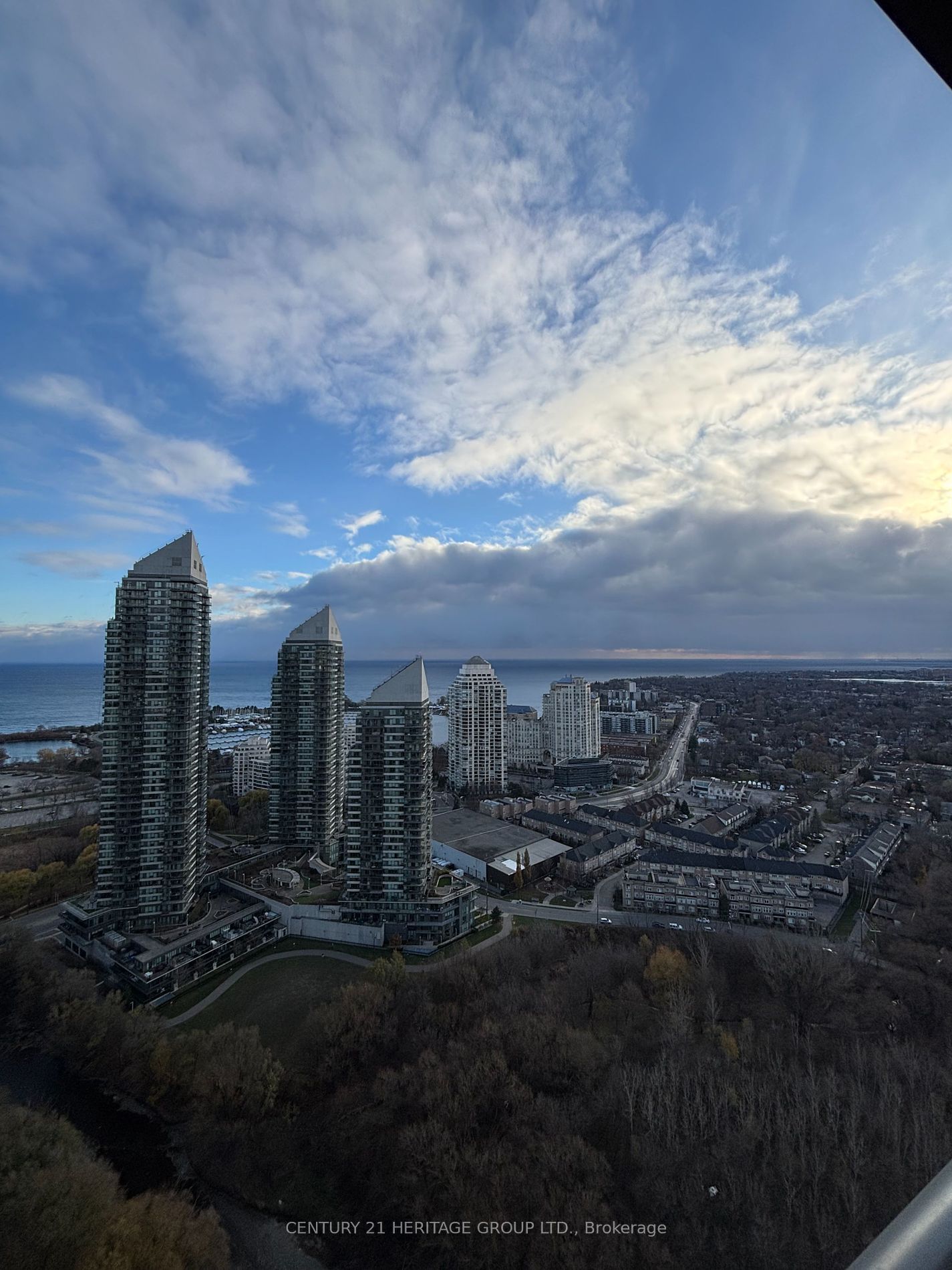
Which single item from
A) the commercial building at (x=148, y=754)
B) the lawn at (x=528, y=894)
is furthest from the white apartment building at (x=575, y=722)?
the commercial building at (x=148, y=754)

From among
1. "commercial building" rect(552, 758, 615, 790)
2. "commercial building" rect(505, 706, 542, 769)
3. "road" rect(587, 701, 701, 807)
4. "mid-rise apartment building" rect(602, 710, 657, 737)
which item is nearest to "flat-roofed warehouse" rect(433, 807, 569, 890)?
"road" rect(587, 701, 701, 807)

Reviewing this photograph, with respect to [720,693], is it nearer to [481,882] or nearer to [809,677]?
[809,677]

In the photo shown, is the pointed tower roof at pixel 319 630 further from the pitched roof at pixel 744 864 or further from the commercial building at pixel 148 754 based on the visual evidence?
the pitched roof at pixel 744 864

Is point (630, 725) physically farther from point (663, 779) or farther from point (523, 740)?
point (663, 779)

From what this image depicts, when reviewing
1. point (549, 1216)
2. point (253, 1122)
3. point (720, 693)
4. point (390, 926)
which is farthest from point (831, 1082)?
point (720, 693)

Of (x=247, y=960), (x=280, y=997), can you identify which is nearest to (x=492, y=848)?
(x=247, y=960)

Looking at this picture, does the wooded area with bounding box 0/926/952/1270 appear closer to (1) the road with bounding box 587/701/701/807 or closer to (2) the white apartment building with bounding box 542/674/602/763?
(1) the road with bounding box 587/701/701/807
